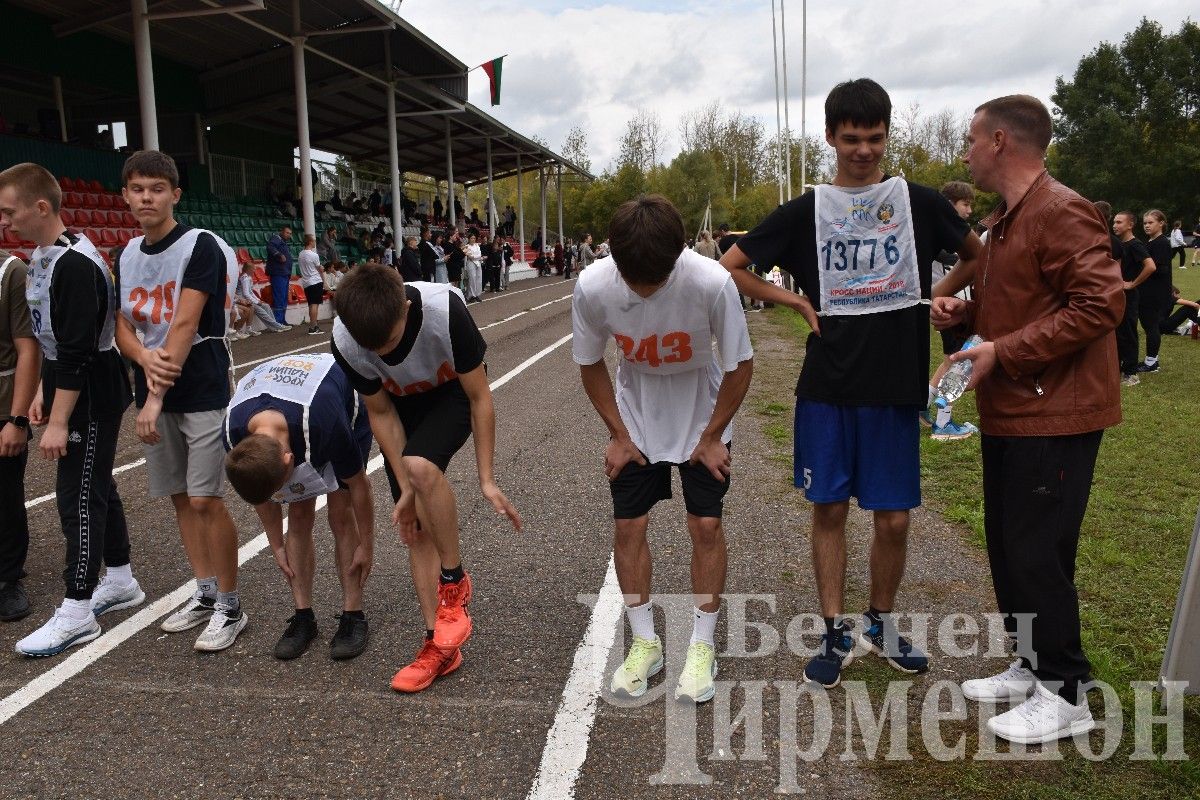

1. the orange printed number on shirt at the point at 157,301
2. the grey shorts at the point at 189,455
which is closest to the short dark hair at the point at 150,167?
the orange printed number on shirt at the point at 157,301

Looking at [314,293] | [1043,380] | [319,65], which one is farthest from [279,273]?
[1043,380]

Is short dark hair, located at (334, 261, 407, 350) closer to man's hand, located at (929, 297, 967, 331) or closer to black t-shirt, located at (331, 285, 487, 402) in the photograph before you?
black t-shirt, located at (331, 285, 487, 402)

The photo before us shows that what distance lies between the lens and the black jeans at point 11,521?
4.28 metres

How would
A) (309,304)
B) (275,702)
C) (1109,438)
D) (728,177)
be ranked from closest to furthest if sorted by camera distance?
1. (275,702)
2. (1109,438)
3. (309,304)
4. (728,177)

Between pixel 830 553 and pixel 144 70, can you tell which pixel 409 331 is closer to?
pixel 830 553

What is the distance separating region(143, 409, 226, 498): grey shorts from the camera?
386 cm

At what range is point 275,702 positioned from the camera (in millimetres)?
3330

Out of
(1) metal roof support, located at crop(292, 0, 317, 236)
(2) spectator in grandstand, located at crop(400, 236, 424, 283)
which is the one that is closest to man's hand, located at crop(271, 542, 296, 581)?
(1) metal roof support, located at crop(292, 0, 317, 236)

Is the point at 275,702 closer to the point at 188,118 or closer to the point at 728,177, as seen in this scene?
the point at 188,118

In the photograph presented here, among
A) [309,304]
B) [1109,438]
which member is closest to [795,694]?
[1109,438]

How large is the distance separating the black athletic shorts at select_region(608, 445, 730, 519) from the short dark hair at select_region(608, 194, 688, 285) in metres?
0.78

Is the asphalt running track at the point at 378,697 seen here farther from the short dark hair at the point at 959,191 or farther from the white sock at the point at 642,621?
the short dark hair at the point at 959,191

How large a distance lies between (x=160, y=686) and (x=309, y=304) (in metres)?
15.9

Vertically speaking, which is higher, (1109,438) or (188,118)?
(188,118)
